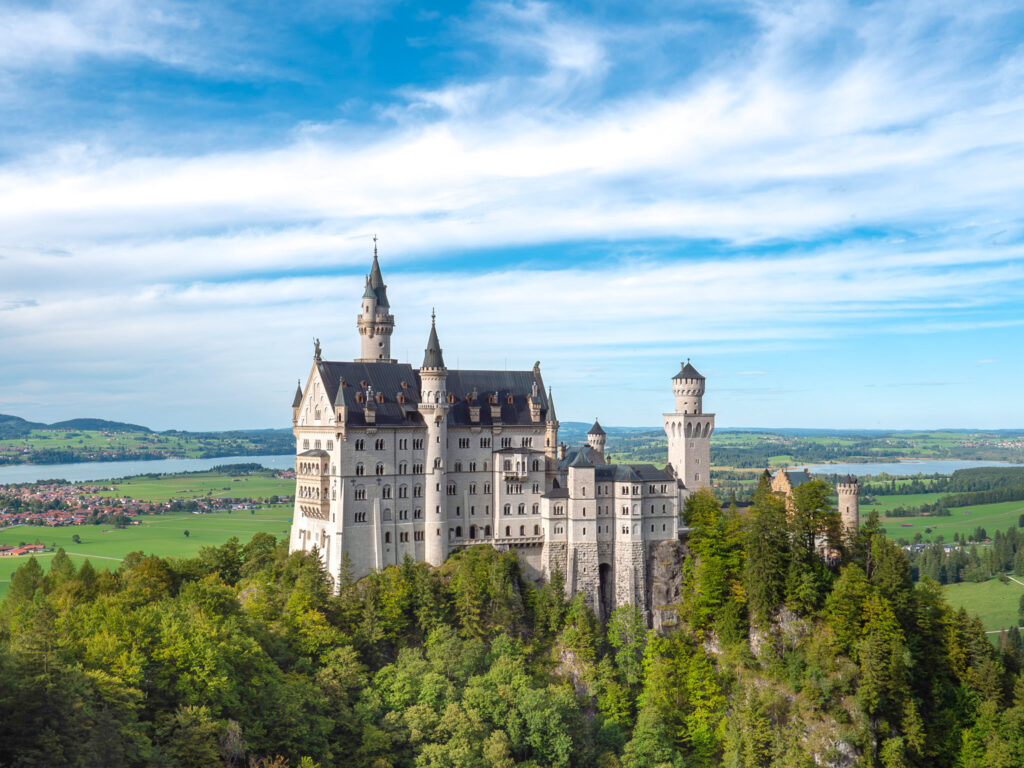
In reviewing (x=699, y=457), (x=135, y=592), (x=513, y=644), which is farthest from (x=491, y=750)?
(x=699, y=457)

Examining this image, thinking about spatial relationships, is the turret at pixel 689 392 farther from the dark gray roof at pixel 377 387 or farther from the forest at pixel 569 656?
the dark gray roof at pixel 377 387

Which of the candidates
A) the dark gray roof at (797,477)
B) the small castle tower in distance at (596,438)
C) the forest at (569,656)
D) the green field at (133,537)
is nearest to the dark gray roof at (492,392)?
→ the small castle tower in distance at (596,438)

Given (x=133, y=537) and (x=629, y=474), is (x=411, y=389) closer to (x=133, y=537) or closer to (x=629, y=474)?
(x=629, y=474)

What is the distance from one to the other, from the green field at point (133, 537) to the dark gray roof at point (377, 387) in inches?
2085

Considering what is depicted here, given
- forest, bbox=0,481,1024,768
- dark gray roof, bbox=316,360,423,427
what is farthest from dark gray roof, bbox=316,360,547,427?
forest, bbox=0,481,1024,768

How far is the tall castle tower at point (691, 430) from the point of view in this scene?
98188mm

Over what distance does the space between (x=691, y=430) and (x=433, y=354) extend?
94.6ft

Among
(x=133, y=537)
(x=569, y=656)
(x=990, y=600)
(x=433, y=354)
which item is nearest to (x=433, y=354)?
(x=433, y=354)

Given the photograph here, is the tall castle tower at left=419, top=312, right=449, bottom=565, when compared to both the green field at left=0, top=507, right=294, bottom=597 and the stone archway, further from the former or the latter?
the green field at left=0, top=507, right=294, bottom=597

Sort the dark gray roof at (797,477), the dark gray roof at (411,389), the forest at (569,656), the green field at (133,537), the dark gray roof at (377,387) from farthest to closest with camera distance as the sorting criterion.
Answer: the green field at (133,537)
the dark gray roof at (797,477)
the dark gray roof at (411,389)
the dark gray roof at (377,387)
the forest at (569,656)

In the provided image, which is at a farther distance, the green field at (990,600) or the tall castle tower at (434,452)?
the green field at (990,600)

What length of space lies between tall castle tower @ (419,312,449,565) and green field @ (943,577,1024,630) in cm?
9730

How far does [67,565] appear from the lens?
8500 cm

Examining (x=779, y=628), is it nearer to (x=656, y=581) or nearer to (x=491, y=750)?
(x=656, y=581)
